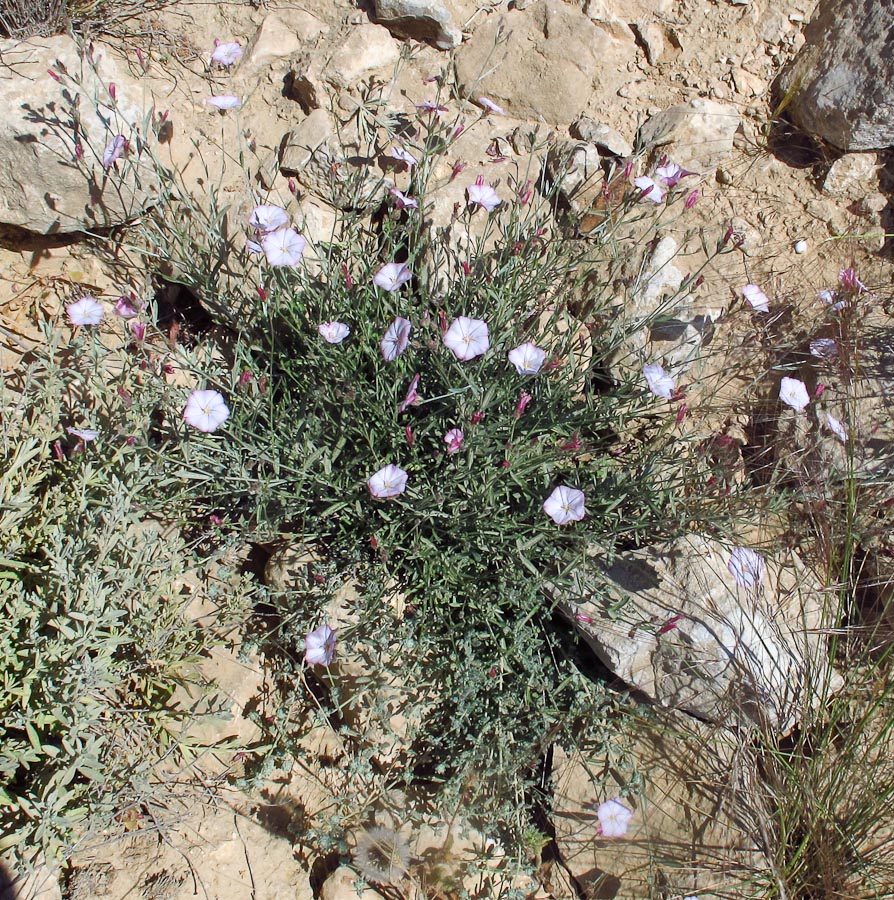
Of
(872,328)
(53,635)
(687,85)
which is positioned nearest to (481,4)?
(687,85)

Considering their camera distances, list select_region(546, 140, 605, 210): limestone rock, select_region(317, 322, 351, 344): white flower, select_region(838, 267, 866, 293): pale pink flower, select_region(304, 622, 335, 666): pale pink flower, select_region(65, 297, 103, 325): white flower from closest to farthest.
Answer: select_region(304, 622, 335, 666): pale pink flower → select_region(317, 322, 351, 344): white flower → select_region(65, 297, 103, 325): white flower → select_region(838, 267, 866, 293): pale pink flower → select_region(546, 140, 605, 210): limestone rock

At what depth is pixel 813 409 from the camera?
3.18 metres

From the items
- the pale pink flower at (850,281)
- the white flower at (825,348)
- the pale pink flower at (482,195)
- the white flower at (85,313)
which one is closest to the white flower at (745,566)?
the white flower at (825,348)

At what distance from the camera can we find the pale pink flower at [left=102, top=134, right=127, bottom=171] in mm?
2816

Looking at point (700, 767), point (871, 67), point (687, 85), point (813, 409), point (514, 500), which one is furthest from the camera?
point (687, 85)

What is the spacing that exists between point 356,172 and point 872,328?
2392mm

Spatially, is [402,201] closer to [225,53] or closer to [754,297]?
[225,53]

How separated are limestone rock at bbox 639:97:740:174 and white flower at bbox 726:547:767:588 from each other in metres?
2.09

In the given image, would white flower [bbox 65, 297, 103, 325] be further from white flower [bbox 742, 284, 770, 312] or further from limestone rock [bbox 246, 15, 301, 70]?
white flower [bbox 742, 284, 770, 312]

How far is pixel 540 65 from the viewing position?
3814 mm

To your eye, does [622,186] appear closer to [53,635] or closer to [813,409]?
[813,409]

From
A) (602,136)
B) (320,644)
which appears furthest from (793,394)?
(320,644)

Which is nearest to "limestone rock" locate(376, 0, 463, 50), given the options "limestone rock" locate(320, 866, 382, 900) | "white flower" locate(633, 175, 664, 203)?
"white flower" locate(633, 175, 664, 203)

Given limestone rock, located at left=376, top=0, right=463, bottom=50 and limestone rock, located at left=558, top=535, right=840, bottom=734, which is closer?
limestone rock, located at left=558, top=535, right=840, bottom=734
